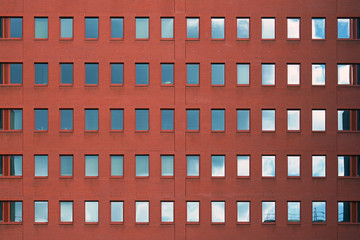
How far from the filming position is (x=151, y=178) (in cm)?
2894

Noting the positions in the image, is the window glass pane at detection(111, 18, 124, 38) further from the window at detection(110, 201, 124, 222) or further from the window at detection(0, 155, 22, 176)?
the window at detection(110, 201, 124, 222)

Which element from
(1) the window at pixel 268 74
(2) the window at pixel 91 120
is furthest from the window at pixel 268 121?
(2) the window at pixel 91 120

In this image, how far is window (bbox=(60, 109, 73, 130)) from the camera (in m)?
29.2

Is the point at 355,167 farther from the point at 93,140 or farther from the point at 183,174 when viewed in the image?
the point at 93,140

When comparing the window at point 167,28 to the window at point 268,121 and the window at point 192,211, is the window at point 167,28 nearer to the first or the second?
the window at point 268,121

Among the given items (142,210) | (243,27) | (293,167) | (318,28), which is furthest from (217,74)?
(142,210)

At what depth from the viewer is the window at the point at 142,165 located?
95.6 ft

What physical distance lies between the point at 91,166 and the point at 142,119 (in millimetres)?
4912

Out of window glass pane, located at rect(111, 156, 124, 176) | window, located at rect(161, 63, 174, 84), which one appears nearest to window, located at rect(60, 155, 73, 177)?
window glass pane, located at rect(111, 156, 124, 176)

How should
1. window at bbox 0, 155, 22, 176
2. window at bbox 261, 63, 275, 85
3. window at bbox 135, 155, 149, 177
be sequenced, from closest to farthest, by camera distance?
window at bbox 0, 155, 22, 176
window at bbox 135, 155, 149, 177
window at bbox 261, 63, 275, 85

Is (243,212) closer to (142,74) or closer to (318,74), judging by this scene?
(318,74)

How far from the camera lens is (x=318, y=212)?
29297mm

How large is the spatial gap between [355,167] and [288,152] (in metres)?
5.04

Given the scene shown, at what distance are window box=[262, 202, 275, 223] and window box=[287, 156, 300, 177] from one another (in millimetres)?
2598
